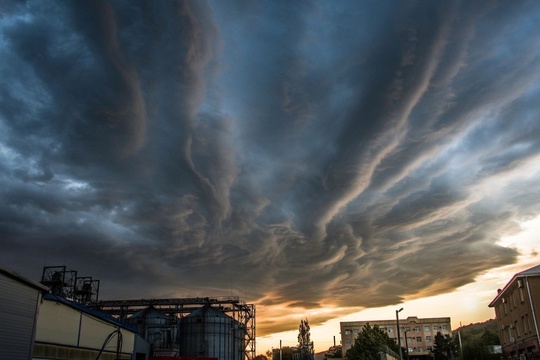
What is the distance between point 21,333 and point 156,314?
61498 mm

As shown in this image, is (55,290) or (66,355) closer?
(66,355)

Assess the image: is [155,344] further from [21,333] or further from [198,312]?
[21,333]

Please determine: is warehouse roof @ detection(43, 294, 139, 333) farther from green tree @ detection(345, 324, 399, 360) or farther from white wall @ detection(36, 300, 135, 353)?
green tree @ detection(345, 324, 399, 360)

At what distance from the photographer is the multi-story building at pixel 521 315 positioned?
45688 mm

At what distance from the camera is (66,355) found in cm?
3069

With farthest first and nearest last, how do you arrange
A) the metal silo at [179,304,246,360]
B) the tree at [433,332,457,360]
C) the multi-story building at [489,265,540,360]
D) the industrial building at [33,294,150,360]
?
the tree at [433,332,457,360], the metal silo at [179,304,246,360], the multi-story building at [489,265,540,360], the industrial building at [33,294,150,360]

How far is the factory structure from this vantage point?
23641mm

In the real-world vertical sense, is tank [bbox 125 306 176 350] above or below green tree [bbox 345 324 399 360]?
above

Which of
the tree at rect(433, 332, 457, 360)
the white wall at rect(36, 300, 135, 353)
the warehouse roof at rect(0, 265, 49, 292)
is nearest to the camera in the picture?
the warehouse roof at rect(0, 265, 49, 292)

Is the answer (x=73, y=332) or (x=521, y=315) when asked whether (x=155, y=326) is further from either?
(x=521, y=315)

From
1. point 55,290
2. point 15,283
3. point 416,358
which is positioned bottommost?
point 416,358

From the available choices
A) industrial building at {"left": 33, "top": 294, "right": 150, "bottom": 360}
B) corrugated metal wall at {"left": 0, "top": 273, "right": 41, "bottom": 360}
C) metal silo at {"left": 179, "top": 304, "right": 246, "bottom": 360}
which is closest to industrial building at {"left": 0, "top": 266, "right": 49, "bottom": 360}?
corrugated metal wall at {"left": 0, "top": 273, "right": 41, "bottom": 360}

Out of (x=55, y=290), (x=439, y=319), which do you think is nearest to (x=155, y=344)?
(x=55, y=290)

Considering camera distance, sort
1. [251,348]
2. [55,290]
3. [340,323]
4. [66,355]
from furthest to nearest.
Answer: [340,323], [251,348], [55,290], [66,355]
